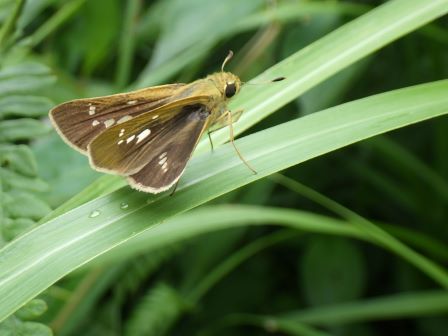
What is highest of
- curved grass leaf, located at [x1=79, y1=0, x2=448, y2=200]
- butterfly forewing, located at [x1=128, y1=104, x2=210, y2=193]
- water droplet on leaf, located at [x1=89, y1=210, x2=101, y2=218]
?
curved grass leaf, located at [x1=79, y1=0, x2=448, y2=200]

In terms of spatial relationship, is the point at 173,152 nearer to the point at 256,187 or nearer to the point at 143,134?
the point at 143,134

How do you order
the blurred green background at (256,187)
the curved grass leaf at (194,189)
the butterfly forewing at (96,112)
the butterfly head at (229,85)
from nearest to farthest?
the curved grass leaf at (194,189), the butterfly forewing at (96,112), the butterfly head at (229,85), the blurred green background at (256,187)

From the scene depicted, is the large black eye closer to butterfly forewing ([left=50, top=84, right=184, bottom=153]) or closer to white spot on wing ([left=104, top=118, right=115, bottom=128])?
butterfly forewing ([left=50, top=84, right=184, bottom=153])

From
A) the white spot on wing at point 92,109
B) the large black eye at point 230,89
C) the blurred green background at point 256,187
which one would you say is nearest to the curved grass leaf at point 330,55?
the large black eye at point 230,89

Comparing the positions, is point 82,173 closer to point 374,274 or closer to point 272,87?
point 272,87

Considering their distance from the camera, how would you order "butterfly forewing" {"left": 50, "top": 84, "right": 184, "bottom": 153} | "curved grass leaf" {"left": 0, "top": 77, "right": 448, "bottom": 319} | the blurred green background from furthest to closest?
the blurred green background → "butterfly forewing" {"left": 50, "top": 84, "right": 184, "bottom": 153} → "curved grass leaf" {"left": 0, "top": 77, "right": 448, "bottom": 319}

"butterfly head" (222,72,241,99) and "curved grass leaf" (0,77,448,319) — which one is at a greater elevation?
"butterfly head" (222,72,241,99)

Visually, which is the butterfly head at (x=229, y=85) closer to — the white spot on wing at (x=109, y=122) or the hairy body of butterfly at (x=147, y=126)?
the hairy body of butterfly at (x=147, y=126)

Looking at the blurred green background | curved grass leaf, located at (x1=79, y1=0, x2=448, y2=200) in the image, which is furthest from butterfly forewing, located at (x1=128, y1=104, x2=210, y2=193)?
the blurred green background
